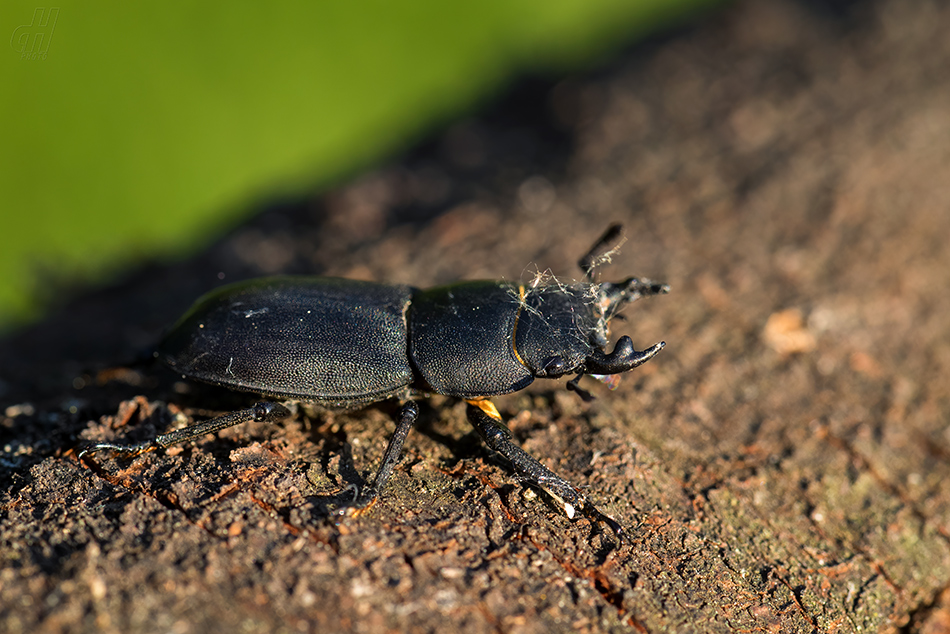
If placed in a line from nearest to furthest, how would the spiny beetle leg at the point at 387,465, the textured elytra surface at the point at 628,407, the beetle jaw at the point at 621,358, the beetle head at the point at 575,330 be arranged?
the textured elytra surface at the point at 628,407, the spiny beetle leg at the point at 387,465, the beetle jaw at the point at 621,358, the beetle head at the point at 575,330

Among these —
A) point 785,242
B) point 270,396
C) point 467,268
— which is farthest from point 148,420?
point 785,242

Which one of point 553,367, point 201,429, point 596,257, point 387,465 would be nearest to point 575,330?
point 553,367

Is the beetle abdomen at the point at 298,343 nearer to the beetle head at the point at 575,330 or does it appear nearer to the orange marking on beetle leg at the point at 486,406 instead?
the orange marking on beetle leg at the point at 486,406

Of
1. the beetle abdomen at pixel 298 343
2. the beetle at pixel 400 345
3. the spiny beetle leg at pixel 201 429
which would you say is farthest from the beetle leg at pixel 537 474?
the spiny beetle leg at pixel 201 429

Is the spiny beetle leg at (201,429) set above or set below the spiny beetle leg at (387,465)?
above

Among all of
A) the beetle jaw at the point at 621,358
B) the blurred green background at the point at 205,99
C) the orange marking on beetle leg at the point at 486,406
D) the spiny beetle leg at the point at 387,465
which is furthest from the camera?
the blurred green background at the point at 205,99

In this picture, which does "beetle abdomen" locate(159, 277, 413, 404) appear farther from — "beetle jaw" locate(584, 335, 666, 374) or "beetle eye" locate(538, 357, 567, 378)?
"beetle jaw" locate(584, 335, 666, 374)

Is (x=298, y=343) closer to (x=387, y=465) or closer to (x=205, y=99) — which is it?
(x=387, y=465)

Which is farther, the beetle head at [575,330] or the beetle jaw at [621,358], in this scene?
the beetle head at [575,330]
